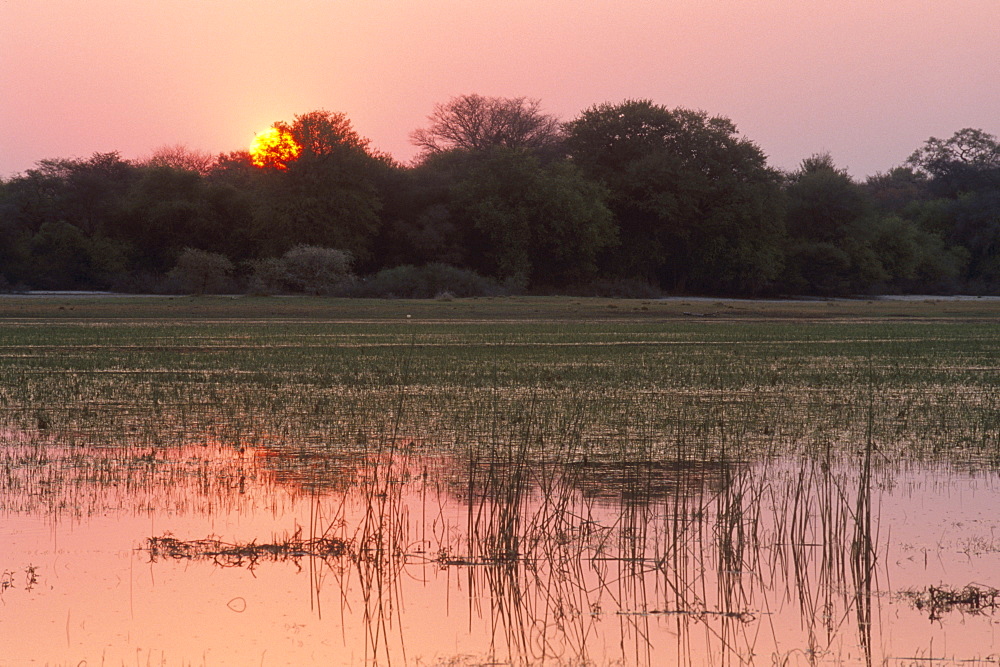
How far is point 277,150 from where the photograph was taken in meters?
66.1

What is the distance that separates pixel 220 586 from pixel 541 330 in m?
29.7

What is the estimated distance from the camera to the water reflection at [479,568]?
6.15 m

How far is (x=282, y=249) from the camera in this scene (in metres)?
64.9

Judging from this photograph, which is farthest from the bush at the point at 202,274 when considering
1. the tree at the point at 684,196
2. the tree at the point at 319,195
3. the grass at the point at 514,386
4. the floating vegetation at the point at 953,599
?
the floating vegetation at the point at 953,599

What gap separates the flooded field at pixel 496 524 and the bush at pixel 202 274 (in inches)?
1584

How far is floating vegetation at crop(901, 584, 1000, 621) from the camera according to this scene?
6.75 metres

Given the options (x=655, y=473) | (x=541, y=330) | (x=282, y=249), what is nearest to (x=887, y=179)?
(x=282, y=249)

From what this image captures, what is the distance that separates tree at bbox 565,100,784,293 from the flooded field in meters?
52.4

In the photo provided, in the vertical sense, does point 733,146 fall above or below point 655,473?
above

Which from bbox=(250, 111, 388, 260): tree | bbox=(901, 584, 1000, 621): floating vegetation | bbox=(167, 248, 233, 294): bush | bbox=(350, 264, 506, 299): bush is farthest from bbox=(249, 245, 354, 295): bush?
bbox=(901, 584, 1000, 621): floating vegetation

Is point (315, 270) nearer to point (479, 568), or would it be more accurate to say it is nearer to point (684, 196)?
point (684, 196)

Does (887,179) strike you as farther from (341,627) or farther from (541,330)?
(341,627)

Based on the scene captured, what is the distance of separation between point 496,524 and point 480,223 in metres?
57.7

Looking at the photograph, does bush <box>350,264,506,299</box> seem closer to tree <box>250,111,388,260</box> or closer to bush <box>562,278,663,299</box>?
tree <box>250,111,388,260</box>
